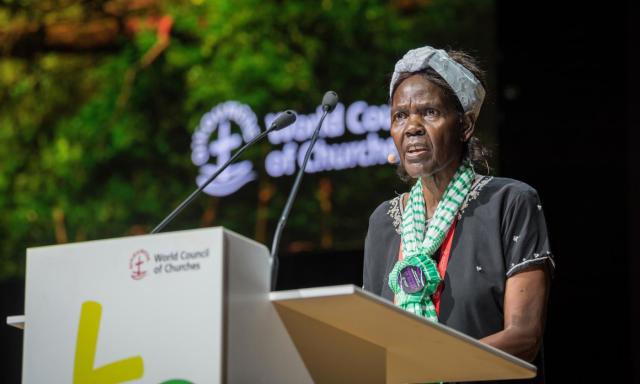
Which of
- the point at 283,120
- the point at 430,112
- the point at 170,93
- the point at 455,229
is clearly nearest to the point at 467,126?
the point at 430,112

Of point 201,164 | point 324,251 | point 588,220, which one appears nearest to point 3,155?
point 201,164

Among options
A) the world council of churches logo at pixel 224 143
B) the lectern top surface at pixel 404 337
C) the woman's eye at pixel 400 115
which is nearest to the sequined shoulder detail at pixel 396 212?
the woman's eye at pixel 400 115

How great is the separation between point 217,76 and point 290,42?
464 millimetres

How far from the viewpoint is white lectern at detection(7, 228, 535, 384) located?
1.40 metres

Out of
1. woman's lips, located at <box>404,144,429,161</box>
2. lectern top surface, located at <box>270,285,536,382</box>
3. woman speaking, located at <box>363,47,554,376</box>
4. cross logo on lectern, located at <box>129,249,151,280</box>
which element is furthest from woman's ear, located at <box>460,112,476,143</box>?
cross logo on lectern, located at <box>129,249,151,280</box>

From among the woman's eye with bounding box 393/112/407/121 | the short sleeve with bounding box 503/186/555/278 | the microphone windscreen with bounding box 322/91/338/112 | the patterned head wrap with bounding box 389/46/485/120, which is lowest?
the short sleeve with bounding box 503/186/555/278

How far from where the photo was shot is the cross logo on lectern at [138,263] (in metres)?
1.45

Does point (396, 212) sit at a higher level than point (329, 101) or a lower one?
lower

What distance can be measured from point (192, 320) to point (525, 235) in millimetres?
948

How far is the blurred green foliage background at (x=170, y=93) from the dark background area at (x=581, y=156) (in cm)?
27

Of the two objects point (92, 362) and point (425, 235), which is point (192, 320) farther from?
point (425, 235)

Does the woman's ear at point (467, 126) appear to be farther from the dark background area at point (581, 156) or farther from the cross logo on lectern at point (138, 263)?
the dark background area at point (581, 156)

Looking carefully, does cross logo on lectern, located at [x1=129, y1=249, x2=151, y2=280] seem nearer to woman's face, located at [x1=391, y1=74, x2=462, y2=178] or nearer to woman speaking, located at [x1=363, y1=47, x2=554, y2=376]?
woman speaking, located at [x1=363, y1=47, x2=554, y2=376]

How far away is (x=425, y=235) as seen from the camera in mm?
2223
